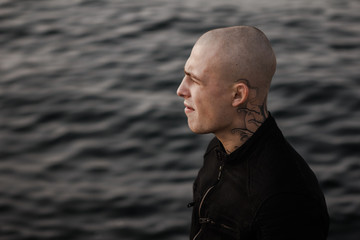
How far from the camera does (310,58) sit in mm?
8188

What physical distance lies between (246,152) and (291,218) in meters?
0.38

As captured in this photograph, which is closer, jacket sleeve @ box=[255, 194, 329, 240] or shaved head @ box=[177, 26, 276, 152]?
jacket sleeve @ box=[255, 194, 329, 240]

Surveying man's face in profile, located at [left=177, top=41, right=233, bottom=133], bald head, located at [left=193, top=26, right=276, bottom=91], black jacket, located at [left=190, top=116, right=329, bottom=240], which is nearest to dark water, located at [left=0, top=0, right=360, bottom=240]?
black jacket, located at [left=190, top=116, right=329, bottom=240]

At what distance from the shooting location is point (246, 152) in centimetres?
264

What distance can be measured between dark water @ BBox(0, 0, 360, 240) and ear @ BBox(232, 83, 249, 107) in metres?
3.03

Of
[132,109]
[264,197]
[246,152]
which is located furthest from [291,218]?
[132,109]

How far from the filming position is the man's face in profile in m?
2.58

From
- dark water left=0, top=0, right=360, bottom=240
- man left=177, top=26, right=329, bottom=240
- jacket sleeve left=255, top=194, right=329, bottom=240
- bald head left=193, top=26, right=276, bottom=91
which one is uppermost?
dark water left=0, top=0, right=360, bottom=240

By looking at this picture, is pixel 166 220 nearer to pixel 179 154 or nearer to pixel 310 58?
pixel 179 154

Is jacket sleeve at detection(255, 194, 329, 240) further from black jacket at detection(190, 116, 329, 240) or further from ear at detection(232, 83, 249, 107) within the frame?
ear at detection(232, 83, 249, 107)

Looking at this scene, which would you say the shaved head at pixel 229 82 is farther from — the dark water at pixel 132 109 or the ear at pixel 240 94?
the dark water at pixel 132 109

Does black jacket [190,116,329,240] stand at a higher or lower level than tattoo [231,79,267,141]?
lower

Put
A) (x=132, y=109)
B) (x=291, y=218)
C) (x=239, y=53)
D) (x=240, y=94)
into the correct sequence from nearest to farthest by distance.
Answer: (x=291, y=218)
(x=239, y=53)
(x=240, y=94)
(x=132, y=109)

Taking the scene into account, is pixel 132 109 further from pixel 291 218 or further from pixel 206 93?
pixel 291 218
